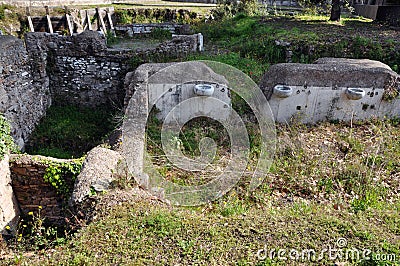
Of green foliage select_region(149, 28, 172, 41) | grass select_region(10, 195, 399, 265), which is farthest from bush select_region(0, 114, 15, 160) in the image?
green foliage select_region(149, 28, 172, 41)

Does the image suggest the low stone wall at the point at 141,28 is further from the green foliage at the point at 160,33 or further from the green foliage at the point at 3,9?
the green foliage at the point at 3,9

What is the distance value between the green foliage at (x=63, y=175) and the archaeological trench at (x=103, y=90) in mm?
72

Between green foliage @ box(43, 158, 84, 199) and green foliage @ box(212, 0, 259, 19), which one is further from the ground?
green foliage @ box(212, 0, 259, 19)

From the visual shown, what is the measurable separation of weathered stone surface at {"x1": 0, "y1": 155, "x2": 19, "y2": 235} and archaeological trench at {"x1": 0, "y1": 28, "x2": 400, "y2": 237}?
0.06 feet

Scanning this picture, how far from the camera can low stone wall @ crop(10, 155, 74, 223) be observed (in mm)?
5559

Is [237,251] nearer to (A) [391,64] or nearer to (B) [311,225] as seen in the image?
(B) [311,225]

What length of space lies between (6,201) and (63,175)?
116 centimetres

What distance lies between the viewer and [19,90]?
26.5ft

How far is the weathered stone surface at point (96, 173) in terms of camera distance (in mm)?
4534

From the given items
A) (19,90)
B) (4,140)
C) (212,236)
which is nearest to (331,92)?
(212,236)

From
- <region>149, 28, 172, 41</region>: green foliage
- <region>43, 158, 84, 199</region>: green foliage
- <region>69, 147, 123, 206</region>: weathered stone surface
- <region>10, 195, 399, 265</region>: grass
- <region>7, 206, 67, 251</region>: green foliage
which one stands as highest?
<region>149, 28, 172, 41</region>: green foliage

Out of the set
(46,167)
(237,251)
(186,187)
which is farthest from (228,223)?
(46,167)

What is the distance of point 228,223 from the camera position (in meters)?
4.08

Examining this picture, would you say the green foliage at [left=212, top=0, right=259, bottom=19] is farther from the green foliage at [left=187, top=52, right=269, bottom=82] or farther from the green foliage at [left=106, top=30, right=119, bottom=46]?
the green foliage at [left=187, top=52, right=269, bottom=82]
